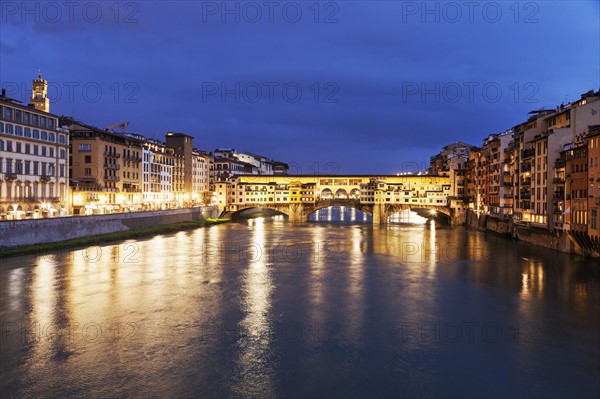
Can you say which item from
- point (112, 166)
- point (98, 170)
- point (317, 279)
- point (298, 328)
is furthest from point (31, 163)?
point (298, 328)

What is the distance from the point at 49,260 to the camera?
37.0 meters

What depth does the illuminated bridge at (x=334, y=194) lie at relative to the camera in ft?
281

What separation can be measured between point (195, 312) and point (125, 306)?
3.69 m

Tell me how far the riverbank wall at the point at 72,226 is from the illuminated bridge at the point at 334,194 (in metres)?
19.8

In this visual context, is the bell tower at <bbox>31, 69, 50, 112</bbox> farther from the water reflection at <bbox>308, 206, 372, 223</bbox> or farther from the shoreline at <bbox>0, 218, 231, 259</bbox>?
the water reflection at <bbox>308, 206, 372, 223</bbox>

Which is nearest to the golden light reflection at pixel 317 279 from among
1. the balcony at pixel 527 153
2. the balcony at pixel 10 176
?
the balcony at pixel 527 153

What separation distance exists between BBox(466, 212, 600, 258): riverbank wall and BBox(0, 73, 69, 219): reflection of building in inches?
1854

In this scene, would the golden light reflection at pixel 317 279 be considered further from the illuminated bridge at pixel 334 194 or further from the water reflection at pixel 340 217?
the water reflection at pixel 340 217

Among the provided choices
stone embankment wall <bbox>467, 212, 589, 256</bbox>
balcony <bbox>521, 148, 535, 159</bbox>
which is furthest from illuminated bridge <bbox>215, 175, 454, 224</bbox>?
balcony <bbox>521, 148, 535, 159</bbox>

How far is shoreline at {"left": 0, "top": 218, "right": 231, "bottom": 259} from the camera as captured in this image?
38.2 m

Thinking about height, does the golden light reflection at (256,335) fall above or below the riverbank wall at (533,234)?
below

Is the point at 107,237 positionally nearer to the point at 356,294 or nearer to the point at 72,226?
the point at 72,226

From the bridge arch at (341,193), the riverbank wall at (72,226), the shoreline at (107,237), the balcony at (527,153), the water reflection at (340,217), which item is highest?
the balcony at (527,153)

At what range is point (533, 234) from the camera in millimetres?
48812
